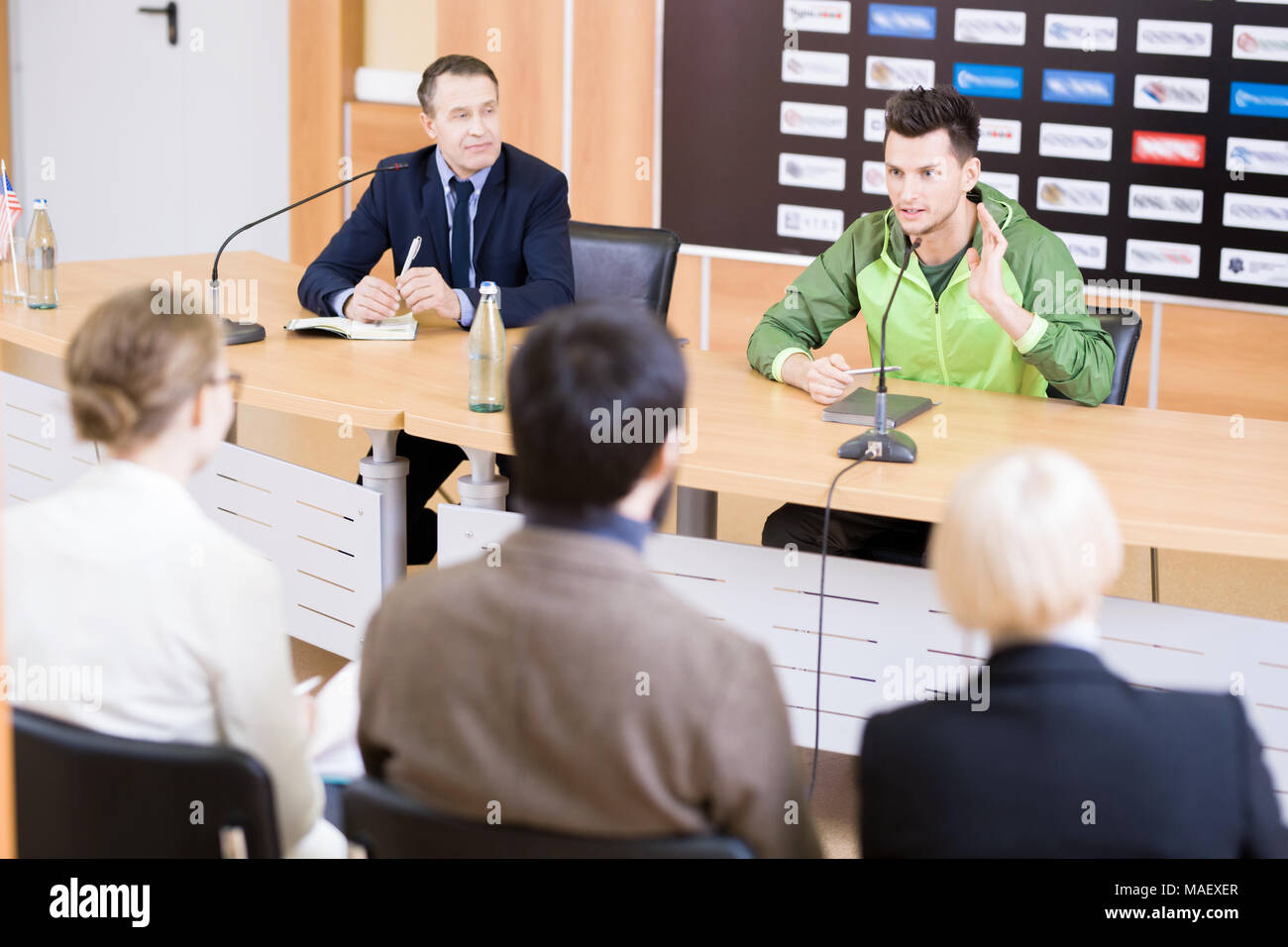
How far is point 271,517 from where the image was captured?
2.83 m

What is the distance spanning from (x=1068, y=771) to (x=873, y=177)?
3.62 metres

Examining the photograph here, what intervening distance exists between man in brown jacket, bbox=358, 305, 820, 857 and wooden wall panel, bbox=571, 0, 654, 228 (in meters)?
3.76

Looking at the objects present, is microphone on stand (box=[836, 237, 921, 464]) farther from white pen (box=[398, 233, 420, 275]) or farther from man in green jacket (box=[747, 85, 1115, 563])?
white pen (box=[398, 233, 420, 275])

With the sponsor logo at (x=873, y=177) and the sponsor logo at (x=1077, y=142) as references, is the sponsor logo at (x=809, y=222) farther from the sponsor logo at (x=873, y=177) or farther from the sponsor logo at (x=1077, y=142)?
the sponsor logo at (x=1077, y=142)

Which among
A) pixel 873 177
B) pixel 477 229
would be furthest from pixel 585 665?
pixel 873 177

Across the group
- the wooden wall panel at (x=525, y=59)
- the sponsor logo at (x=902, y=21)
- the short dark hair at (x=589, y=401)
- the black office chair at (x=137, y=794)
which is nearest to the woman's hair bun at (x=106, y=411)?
the black office chair at (x=137, y=794)

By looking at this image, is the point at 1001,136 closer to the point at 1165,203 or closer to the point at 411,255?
the point at 1165,203

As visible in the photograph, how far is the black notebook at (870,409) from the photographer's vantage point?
7.88 feet

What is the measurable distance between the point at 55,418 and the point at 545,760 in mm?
2565

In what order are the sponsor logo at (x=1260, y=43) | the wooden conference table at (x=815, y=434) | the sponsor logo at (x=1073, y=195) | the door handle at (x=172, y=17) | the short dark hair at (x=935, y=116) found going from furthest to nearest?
the door handle at (x=172, y=17), the sponsor logo at (x=1073, y=195), the sponsor logo at (x=1260, y=43), the short dark hair at (x=935, y=116), the wooden conference table at (x=815, y=434)

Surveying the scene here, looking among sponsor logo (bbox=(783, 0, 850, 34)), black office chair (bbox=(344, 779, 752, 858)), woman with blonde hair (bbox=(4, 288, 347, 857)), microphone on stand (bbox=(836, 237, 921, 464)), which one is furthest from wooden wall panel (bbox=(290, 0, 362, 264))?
black office chair (bbox=(344, 779, 752, 858))

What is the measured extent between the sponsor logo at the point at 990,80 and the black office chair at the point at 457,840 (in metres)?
3.63
